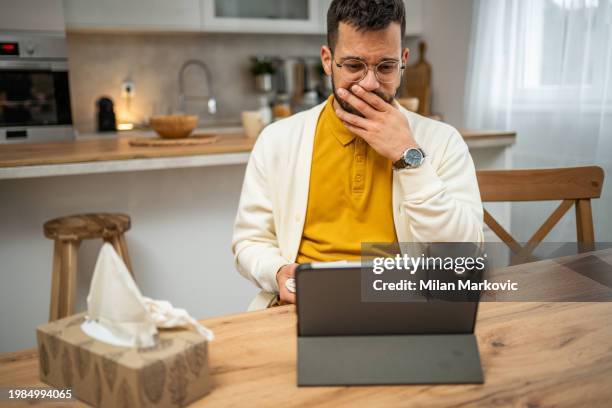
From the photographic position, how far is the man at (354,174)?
1.29 metres

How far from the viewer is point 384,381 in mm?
813

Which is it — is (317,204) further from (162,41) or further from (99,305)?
(162,41)

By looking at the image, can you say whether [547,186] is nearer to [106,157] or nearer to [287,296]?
[287,296]

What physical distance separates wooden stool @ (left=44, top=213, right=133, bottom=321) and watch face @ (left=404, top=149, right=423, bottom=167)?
4.19ft

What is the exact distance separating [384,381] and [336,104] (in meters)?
0.84

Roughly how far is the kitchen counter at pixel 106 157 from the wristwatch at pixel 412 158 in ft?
3.49

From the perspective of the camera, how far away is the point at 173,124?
244 centimetres

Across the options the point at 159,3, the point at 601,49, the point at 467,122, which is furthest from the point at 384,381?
the point at 159,3

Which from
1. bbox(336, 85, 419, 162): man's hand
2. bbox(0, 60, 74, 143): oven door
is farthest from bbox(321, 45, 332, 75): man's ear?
bbox(0, 60, 74, 143): oven door

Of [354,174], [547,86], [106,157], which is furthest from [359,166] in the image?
[547,86]

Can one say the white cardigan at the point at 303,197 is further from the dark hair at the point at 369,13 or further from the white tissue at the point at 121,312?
the white tissue at the point at 121,312

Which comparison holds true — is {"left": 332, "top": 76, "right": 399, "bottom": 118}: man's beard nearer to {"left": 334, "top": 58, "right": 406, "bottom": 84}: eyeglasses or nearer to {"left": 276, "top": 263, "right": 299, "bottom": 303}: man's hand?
{"left": 334, "top": 58, "right": 406, "bottom": 84}: eyeglasses

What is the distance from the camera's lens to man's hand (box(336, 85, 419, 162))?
1.31 m

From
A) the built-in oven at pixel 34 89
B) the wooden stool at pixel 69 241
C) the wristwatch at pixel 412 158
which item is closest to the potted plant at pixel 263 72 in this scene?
the built-in oven at pixel 34 89
